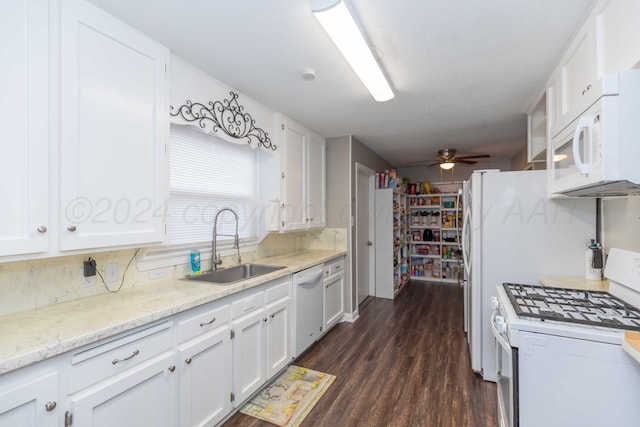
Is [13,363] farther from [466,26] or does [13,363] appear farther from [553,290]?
[553,290]

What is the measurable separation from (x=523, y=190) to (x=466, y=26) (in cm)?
138

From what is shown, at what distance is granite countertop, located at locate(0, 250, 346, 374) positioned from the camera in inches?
41.8

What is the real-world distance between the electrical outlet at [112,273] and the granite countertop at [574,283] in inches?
110

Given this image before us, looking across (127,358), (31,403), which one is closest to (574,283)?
(127,358)

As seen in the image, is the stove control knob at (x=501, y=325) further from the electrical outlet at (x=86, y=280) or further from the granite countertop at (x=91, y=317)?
the electrical outlet at (x=86, y=280)

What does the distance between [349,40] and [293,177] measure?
5.67 feet

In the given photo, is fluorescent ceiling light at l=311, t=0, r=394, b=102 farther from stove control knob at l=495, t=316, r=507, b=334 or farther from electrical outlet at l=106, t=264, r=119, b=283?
electrical outlet at l=106, t=264, r=119, b=283

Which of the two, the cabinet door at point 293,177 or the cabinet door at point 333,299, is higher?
the cabinet door at point 293,177

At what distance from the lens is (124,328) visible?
1.29 metres

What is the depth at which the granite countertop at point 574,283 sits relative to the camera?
6.42ft

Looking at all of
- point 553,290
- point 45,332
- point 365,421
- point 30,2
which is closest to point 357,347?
point 365,421

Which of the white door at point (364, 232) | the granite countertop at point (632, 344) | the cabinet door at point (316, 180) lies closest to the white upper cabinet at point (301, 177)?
the cabinet door at point (316, 180)

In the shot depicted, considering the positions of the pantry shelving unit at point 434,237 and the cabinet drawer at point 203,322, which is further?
the pantry shelving unit at point 434,237

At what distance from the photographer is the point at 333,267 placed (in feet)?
11.4
